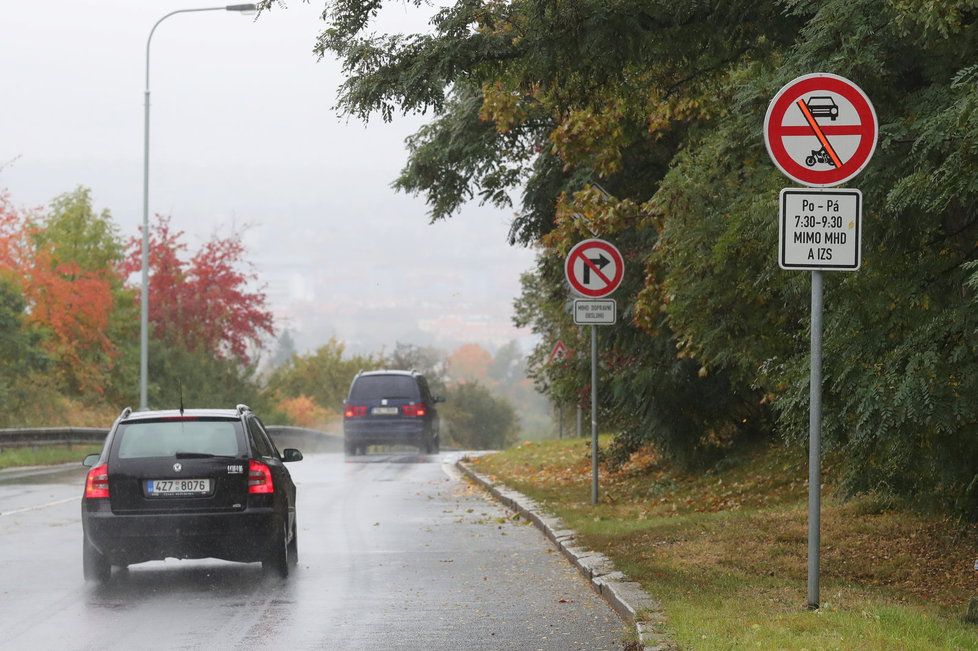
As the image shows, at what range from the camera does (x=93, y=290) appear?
5062cm

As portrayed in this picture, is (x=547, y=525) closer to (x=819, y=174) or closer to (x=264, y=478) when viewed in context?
(x=264, y=478)

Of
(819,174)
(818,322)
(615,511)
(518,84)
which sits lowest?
(615,511)

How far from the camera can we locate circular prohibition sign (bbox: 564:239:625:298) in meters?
17.8

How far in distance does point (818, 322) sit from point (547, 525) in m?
6.87

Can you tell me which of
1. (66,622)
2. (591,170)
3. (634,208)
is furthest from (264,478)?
(591,170)

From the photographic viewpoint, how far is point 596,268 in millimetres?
17875

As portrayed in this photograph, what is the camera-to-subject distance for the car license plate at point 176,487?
12250 millimetres

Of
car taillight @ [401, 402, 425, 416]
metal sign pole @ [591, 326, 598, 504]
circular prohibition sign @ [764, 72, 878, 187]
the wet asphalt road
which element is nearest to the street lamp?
car taillight @ [401, 402, 425, 416]

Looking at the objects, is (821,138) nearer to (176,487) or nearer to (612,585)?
(612,585)

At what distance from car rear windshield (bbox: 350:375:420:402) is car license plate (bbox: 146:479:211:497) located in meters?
24.8

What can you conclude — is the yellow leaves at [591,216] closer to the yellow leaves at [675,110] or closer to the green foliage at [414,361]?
the yellow leaves at [675,110]

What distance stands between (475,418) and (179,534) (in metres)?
70.0

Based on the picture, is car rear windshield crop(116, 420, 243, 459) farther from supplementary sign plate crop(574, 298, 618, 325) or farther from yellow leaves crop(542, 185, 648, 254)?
yellow leaves crop(542, 185, 648, 254)

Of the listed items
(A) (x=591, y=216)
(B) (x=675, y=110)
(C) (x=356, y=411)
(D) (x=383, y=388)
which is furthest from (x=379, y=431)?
(B) (x=675, y=110)
